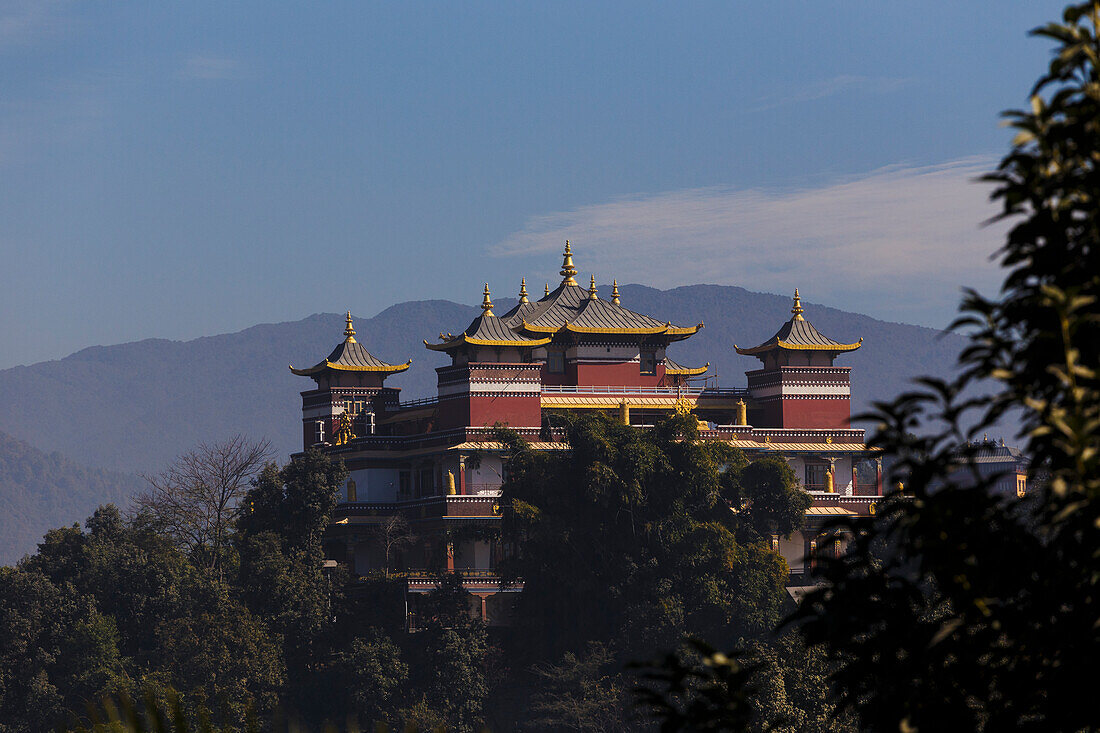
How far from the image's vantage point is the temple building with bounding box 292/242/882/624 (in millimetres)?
64188

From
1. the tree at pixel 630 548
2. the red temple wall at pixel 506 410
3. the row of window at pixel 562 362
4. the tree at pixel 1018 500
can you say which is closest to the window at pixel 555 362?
the row of window at pixel 562 362

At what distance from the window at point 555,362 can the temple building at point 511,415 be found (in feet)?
0.18

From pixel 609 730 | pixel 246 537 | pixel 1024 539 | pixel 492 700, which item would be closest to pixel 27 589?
pixel 246 537

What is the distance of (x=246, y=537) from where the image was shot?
61688 mm

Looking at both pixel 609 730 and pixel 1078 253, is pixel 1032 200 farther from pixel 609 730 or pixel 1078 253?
pixel 609 730

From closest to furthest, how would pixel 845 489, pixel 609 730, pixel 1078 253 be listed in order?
1. pixel 1078 253
2. pixel 609 730
3. pixel 845 489

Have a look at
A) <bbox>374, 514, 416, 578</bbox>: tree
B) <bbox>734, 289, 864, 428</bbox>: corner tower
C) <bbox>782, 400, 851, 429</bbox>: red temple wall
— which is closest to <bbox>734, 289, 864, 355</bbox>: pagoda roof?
<bbox>734, 289, 864, 428</bbox>: corner tower

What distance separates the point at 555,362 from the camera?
7025 cm

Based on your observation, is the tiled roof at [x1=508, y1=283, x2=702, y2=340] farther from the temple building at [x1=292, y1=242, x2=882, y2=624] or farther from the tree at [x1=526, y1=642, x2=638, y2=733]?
the tree at [x1=526, y1=642, x2=638, y2=733]

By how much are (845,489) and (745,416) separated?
4562 millimetres

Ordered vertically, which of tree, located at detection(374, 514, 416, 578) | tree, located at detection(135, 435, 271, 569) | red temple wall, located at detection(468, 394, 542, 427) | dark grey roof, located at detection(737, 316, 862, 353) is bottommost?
tree, located at detection(374, 514, 416, 578)

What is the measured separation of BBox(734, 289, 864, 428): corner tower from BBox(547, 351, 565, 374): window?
7.32 m

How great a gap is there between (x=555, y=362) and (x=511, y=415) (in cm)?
486

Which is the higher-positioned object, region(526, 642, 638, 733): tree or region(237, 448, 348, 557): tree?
region(237, 448, 348, 557): tree
